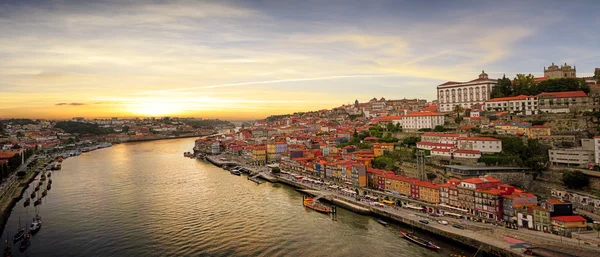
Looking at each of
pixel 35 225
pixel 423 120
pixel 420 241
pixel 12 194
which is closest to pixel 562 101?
pixel 423 120

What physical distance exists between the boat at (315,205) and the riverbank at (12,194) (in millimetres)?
8970

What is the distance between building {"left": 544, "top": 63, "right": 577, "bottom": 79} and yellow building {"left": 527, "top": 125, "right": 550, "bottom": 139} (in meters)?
9.71

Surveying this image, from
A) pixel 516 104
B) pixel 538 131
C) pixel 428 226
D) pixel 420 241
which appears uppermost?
pixel 516 104

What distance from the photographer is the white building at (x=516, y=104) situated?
18584 millimetres

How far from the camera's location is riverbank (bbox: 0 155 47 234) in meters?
12.5

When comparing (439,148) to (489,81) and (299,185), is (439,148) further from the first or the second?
(489,81)

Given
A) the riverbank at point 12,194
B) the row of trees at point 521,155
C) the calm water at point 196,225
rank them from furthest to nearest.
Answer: the row of trees at point 521,155
the riverbank at point 12,194
the calm water at point 196,225

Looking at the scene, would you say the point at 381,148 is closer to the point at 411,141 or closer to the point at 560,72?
the point at 411,141

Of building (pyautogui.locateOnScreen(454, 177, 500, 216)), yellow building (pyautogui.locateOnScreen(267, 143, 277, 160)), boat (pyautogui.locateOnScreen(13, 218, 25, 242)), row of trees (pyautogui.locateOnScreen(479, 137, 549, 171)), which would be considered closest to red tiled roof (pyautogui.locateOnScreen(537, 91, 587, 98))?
row of trees (pyautogui.locateOnScreen(479, 137, 549, 171))

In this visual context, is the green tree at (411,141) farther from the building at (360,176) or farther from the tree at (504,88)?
the tree at (504,88)

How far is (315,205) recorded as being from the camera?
13.5 meters

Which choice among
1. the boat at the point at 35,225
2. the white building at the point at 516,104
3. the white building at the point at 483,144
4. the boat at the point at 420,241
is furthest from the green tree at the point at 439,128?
the boat at the point at 35,225

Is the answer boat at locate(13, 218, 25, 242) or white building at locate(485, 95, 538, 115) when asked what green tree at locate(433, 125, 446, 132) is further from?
boat at locate(13, 218, 25, 242)

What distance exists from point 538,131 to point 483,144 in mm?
2295
